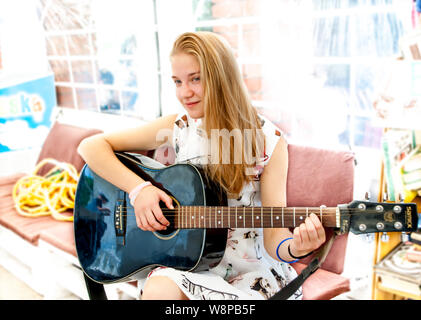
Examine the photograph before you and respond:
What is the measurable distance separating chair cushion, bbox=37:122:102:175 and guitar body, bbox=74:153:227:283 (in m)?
0.41

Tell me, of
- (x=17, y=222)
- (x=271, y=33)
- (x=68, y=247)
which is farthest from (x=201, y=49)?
(x=17, y=222)

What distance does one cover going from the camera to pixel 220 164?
2.31 ft

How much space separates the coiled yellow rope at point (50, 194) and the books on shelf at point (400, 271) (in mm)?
1053

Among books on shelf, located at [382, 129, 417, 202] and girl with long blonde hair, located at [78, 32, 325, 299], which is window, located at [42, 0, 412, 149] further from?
girl with long blonde hair, located at [78, 32, 325, 299]

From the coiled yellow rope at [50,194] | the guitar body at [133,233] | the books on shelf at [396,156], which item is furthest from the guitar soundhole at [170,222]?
the coiled yellow rope at [50,194]

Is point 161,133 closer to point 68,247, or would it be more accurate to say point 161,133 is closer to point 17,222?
point 68,247

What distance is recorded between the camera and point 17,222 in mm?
1264

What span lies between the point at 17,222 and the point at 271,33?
108 centimetres

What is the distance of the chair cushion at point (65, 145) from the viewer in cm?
120

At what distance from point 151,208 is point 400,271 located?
703mm

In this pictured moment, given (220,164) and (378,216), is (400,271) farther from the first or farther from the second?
(220,164)

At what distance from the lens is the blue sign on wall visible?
0.77 meters

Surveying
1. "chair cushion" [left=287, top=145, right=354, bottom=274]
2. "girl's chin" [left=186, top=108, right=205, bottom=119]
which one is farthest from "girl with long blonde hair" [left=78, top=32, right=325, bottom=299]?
"chair cushion" [left=287, top=145, right=354, bottom=274]

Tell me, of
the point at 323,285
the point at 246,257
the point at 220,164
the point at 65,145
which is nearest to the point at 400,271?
the point at 323,285
